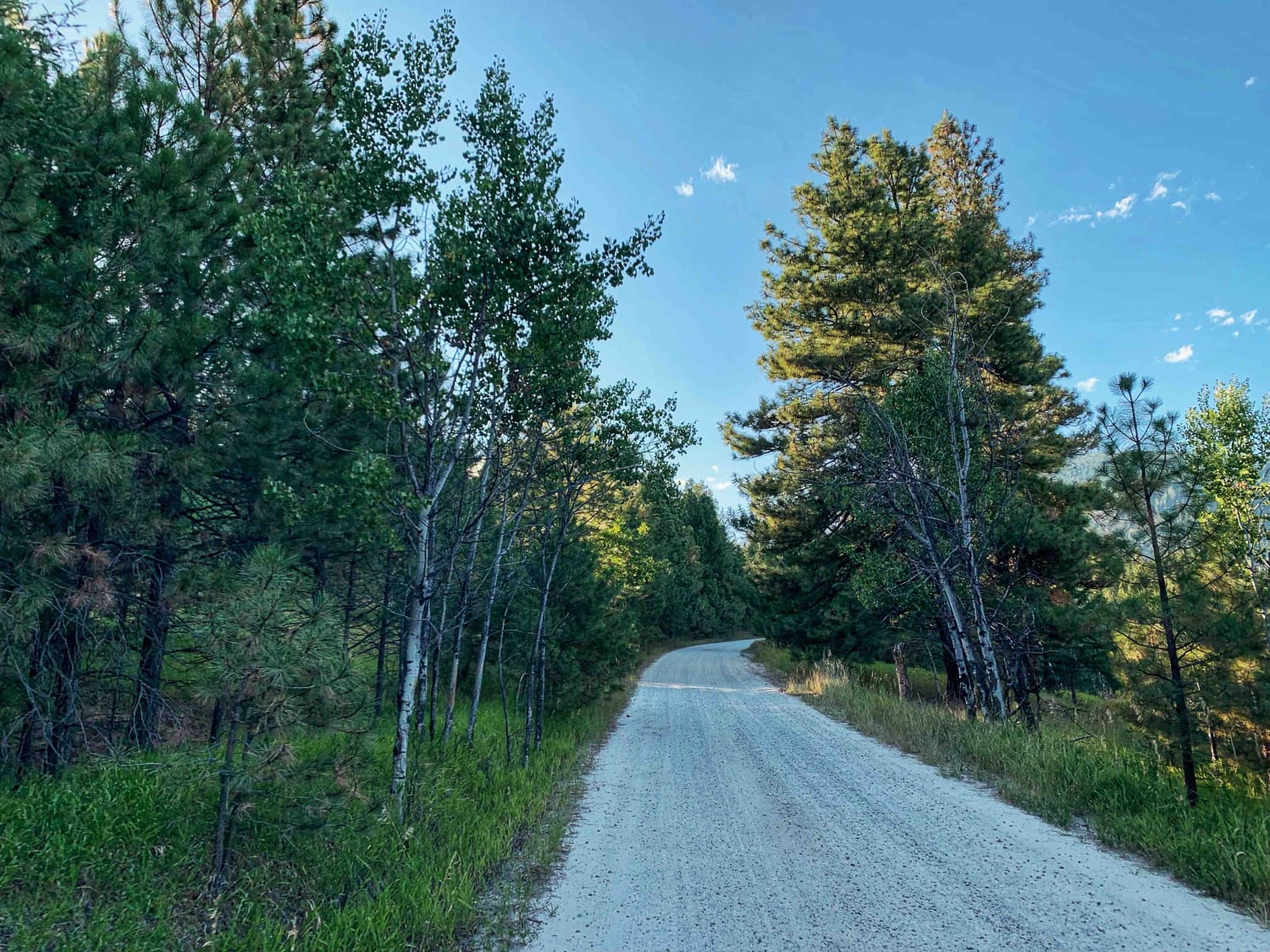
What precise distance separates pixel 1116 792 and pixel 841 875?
3.42 meters

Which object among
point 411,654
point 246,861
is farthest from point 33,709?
point 411,654

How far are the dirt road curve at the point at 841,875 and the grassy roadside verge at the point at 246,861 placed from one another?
34.8 inches

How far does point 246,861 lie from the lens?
3.62 meters

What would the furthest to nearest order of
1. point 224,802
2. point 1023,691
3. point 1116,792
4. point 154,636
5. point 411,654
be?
point 1023,691
point 1116,792
point 154,636
point 411,654
point 224,802

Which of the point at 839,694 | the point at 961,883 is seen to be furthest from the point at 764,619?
the point at 961,883

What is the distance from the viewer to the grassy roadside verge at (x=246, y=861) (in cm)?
296

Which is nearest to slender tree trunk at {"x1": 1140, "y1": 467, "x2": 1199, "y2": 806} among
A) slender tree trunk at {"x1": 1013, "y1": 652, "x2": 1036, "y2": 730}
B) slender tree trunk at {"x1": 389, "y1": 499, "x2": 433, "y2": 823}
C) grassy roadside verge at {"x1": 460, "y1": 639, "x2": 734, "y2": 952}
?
slender tree trunk at {"x1": 1013, "y1": 652, "x2": 1036, "y2": 730}

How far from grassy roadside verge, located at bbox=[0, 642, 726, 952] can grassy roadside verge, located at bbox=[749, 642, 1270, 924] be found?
4.98 meters

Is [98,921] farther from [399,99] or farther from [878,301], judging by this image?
[878,301]

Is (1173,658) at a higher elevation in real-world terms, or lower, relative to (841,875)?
higher

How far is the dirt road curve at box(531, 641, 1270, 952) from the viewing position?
3.36 metres

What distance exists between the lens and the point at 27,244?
13.2 feet

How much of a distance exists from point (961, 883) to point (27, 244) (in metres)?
8.47

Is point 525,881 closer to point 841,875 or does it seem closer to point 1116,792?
point 841,875
